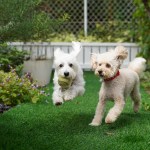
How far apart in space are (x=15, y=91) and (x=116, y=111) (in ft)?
8.50

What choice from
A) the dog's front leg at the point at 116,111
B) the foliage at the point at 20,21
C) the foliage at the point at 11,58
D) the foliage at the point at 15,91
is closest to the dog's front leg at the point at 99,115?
the dog's front leg at the point at 116,111

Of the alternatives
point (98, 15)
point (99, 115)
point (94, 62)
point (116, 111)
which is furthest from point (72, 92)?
point (98, 15)

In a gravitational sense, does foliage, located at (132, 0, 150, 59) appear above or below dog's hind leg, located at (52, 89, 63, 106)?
above

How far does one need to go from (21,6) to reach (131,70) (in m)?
2.09

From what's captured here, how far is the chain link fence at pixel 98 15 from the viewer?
1472 cm

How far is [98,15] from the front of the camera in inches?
606

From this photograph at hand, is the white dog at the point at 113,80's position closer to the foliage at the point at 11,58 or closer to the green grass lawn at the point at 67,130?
the green grass lawn at the point at 67,130

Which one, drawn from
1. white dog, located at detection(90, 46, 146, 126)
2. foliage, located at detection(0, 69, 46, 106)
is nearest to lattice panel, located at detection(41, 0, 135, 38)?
foliage, located at detection(0, 69, 46, 106)

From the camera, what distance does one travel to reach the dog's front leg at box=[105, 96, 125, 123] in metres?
5.92

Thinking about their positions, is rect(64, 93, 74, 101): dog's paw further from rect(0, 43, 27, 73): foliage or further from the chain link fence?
the chain link fence

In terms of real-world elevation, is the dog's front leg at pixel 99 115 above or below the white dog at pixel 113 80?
below

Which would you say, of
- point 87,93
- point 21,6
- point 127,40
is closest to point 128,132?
point 21,6

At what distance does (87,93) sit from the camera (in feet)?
31.6

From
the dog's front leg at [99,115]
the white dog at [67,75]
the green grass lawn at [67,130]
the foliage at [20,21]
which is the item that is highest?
the foliage at [20,21]
